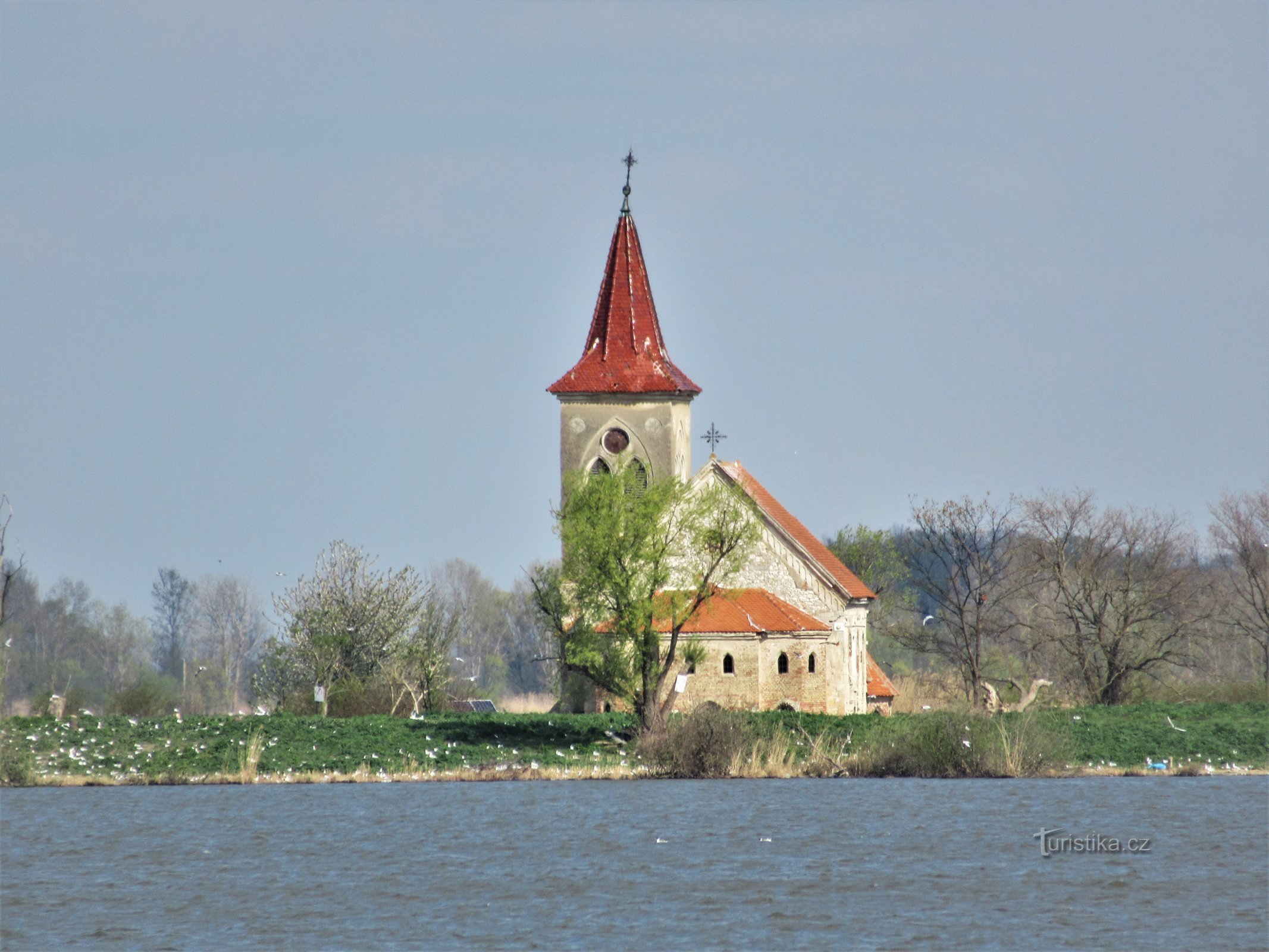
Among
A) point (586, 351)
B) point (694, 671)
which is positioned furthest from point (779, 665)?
point (586, 351)

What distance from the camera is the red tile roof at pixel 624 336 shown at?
54.8 meters

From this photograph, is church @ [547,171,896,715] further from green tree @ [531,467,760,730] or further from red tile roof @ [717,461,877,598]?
green tree @ [531,467,760,730]

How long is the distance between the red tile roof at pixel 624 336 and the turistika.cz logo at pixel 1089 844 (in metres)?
25.2

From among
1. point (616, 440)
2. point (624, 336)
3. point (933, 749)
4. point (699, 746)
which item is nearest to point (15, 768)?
point (699, 746)

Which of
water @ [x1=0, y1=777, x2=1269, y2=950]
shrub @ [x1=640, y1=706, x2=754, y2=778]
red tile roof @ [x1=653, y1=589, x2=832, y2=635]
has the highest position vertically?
red tile roof @ [x1=653, y1=589, x2=832, y2=635]

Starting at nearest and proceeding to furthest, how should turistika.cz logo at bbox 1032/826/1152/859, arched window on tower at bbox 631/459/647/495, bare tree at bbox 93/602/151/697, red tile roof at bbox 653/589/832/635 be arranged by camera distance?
turistika.cz logo at bbox 1032/826/1152/859 < red tile roof at bbox 653/589/832/635 < arched window on tower at bbox 631/459/647/495 < bare tree at bbox 93/602/151/697

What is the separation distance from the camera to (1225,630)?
81.9 metres

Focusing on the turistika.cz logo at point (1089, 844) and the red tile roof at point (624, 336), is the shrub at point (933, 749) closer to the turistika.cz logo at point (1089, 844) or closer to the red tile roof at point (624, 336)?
the turistika.cz logo at point (1089, 844)

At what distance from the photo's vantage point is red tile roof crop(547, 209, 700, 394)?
2156 inches

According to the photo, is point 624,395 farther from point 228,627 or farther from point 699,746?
point 228,627

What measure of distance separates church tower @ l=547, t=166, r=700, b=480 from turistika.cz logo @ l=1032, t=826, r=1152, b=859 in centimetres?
2386

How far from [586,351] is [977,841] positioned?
1075 inches

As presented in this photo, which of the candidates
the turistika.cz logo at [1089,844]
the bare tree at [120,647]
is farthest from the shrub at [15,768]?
the bare tree at [120,647]

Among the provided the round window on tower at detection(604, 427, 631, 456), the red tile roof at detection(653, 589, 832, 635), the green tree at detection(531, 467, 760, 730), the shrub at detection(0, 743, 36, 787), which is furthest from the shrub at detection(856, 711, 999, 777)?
the shrub at detection(0, 743, 36, 787)
